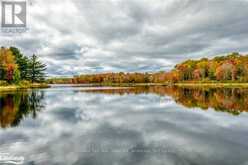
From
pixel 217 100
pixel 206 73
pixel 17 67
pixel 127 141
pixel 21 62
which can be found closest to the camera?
pixel 127 141

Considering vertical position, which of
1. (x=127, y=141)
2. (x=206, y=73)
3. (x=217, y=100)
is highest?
(x=206, y=73)

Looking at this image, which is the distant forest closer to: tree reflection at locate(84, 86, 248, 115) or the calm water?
tree reflection at locate(84, 86, 248, 115)

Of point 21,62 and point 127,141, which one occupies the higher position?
point 21,62

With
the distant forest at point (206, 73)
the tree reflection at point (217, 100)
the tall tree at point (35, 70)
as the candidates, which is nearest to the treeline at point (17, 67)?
the tall tree at point (35, 70)

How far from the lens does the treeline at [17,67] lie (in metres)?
53.6

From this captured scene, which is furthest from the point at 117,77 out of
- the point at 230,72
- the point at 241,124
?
the point at 241,124

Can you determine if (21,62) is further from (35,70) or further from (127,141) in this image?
(127,141)

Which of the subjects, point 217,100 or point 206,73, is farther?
point 206,73

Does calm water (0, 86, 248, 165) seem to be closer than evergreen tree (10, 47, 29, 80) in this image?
Yes

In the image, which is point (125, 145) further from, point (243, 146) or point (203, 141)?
point (243, 146)

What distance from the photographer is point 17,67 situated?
194 feet

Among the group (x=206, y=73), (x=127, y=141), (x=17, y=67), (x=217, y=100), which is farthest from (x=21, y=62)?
(x=206, y=73)

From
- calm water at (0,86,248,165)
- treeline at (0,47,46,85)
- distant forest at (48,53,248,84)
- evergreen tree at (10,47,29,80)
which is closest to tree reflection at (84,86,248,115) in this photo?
calm water at (0,86,248,165)

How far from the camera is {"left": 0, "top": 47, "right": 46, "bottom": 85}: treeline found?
53.6 metres
